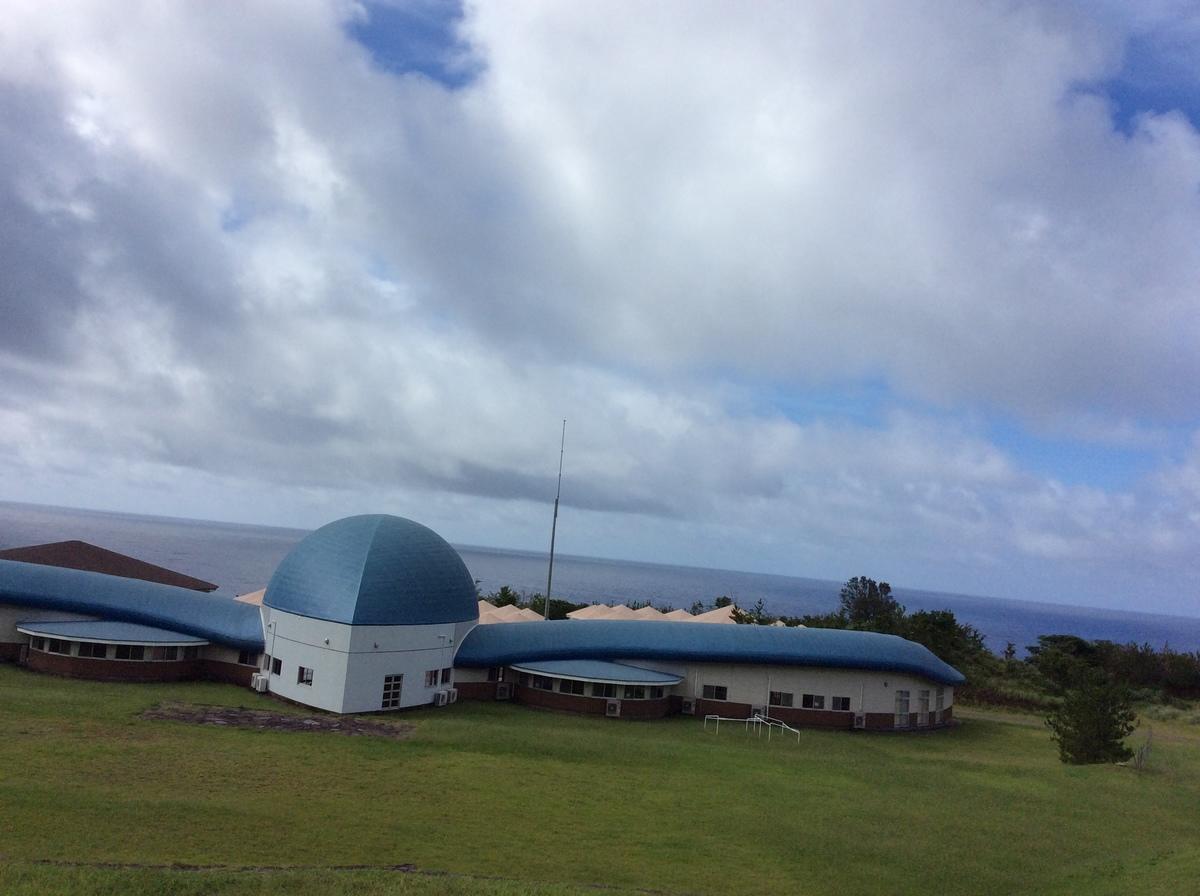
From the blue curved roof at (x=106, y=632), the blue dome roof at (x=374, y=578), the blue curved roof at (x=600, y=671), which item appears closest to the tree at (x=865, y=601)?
the blue curved roof at (x=600, y=671)

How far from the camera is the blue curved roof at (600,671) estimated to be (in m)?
38.5

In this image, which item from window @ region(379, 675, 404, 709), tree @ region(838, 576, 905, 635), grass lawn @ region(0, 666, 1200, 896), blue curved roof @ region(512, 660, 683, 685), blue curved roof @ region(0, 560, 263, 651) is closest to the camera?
grass lawn @ region(0, 666, 1200, 896)

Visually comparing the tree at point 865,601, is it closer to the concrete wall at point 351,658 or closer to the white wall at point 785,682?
the white wall at point 785,682

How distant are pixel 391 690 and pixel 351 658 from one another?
2.60 m

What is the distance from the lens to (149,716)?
1196 inches

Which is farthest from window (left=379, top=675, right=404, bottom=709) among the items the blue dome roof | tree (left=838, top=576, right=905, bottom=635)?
tree (left=838, top=576, right=905, bottom=635)

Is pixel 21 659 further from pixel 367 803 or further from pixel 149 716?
pixel 367 803

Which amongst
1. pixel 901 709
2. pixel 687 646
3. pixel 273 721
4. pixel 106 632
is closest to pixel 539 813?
pixel 273 721

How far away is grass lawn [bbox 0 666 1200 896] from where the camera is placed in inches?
663

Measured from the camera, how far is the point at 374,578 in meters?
36.7

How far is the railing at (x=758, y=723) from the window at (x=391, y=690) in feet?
47.0

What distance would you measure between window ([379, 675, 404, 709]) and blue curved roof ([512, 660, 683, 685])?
240 inches

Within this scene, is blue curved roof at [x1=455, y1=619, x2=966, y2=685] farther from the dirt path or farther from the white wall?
the dirt path

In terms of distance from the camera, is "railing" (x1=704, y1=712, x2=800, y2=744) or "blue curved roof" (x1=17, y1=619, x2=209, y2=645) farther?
"railing" (x1=704, y1=712, x2=800, y2=744)
